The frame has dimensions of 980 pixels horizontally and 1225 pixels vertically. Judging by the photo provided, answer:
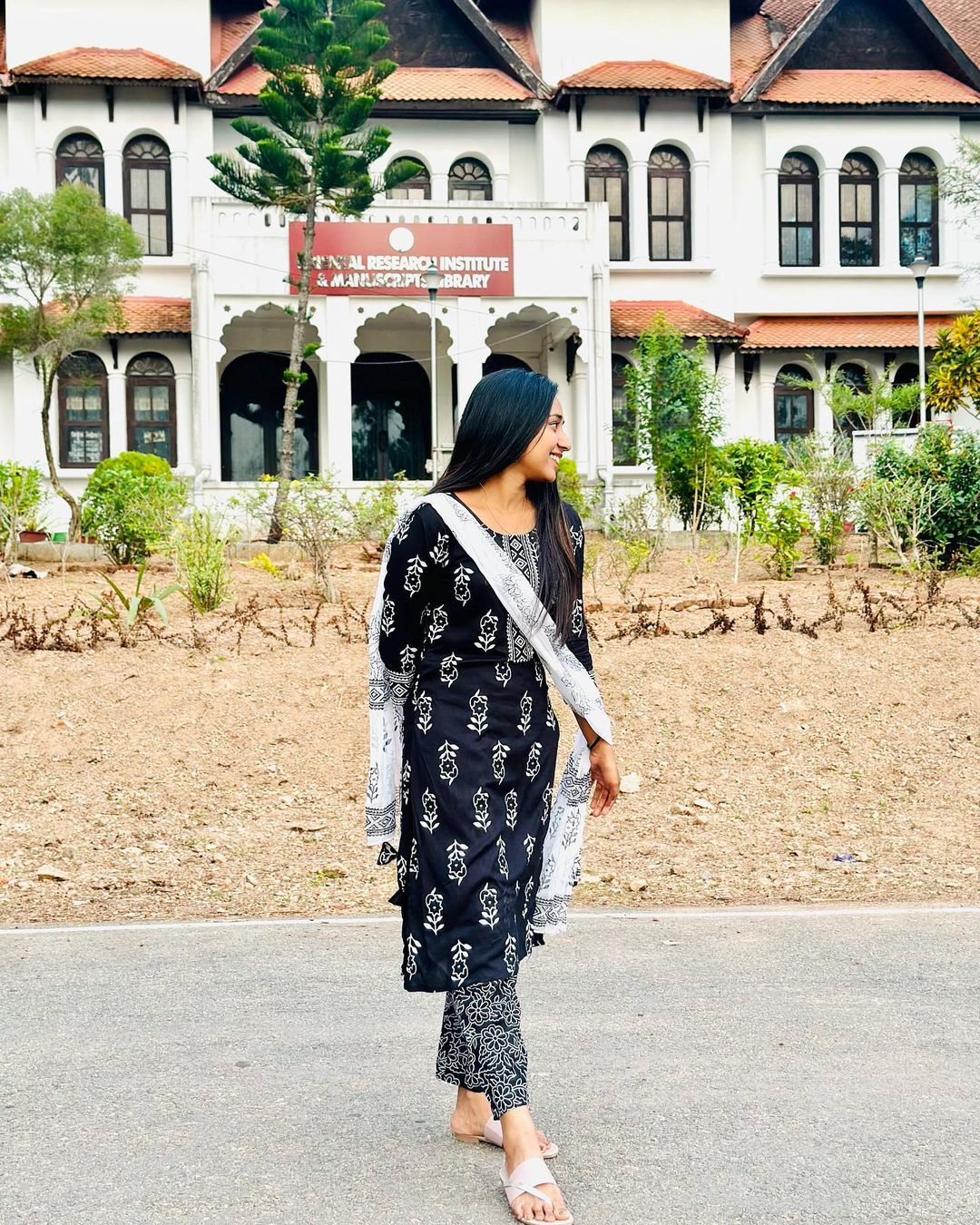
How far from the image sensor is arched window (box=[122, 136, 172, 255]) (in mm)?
25453

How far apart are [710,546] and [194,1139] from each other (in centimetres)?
1389

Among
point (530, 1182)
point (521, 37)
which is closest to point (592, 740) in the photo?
point (530, 1182)

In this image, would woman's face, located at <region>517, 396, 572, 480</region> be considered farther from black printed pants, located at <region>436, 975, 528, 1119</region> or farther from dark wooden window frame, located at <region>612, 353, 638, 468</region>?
dark wooden window frame, located at <region>612, 353, 638, 468</region>

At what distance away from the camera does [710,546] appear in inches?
664

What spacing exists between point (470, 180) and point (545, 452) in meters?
24.3

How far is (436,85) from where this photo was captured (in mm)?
26062

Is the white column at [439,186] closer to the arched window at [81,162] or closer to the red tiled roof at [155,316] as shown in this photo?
the red tiled roof at [155,316]

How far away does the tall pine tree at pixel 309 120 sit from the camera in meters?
20.7

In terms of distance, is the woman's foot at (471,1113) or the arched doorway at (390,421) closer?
the woman's foot at (471,1113)

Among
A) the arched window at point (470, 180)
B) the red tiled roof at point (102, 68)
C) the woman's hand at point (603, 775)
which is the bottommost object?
the woman's hand at point (603, 775)

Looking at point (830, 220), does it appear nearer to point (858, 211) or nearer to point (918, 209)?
point (858, 211)

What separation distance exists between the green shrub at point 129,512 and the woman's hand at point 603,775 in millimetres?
10155

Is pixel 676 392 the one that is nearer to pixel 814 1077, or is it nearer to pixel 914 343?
pixel 914 343

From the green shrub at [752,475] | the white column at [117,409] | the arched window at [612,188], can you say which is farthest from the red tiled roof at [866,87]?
the white column at [117,409]
